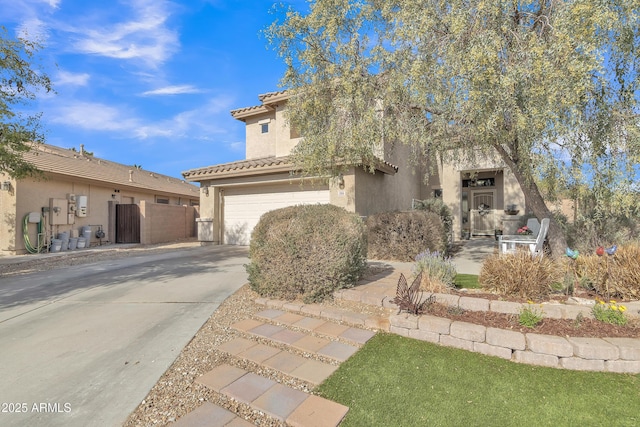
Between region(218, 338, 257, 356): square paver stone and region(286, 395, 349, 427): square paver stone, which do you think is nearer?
region(286, 395, 349, 427): square paver stone

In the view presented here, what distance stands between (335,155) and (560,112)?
453cm

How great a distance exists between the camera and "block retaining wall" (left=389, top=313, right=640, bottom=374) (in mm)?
2914

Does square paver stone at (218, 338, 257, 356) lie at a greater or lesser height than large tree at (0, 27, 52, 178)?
lesser

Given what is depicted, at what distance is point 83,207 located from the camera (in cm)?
1409

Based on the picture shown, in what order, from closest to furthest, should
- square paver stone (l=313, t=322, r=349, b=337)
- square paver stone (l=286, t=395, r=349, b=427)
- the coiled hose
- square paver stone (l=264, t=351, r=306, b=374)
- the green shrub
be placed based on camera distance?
square paver stone (l=286, t=395, r=349, b=427), square paver stone (l=264, t=351, r=306, b=374), the green shrub, square paver stone (l=313, t=322, r=349, b=337), the coiled hose

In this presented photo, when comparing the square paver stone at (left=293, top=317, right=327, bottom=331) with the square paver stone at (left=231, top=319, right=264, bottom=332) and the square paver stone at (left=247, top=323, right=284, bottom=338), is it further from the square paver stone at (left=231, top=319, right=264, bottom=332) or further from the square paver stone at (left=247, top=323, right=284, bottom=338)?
the square paver stone at (left=231, top=319, right=264, bottom=332)

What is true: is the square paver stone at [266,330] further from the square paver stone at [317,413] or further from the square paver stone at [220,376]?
the square paver stone at [317,413]

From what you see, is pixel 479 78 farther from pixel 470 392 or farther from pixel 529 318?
pixel 470 392

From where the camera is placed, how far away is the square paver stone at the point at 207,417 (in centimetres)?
227

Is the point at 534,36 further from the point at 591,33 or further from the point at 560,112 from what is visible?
the point at 560,112

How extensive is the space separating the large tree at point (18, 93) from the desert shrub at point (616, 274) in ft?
41.9

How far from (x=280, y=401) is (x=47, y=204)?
1543 centimetres

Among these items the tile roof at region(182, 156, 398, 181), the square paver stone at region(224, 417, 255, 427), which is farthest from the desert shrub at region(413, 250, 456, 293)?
the tile roof at region(182, 156, 398, 181)

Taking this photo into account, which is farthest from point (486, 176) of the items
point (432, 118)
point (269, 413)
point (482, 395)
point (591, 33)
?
point (269, 413)
